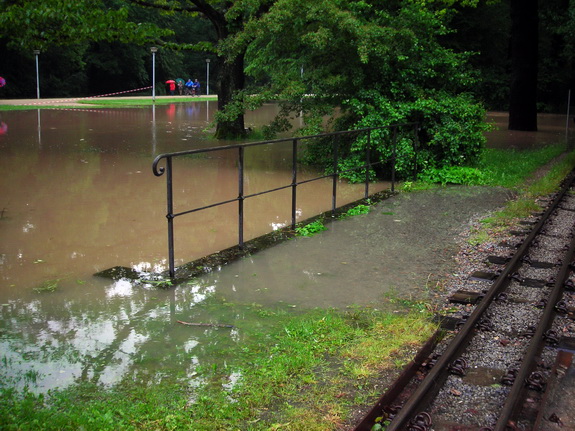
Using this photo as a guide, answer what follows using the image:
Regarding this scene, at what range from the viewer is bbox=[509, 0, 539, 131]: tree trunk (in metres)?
25.5

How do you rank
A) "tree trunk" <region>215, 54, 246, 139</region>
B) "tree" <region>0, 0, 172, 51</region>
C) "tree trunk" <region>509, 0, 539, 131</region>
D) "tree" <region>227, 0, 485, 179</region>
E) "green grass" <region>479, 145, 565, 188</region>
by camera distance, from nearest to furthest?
"tree" <region>227, 0, 485, 179</region> → "green grass" <region>479, 145, 565, 188</region> → "tree" <region>0, 0, 172, 51</region> → "tree trunk" <region>215, 54, 246, 139</region> → "tree trunk" <region>509, 0, 539, 131</region>

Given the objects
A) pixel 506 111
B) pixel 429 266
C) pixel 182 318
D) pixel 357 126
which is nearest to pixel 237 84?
pixel 357 126

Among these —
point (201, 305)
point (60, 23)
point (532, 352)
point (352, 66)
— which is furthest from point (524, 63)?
point (532, 352)

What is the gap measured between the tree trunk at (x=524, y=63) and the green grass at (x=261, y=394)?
2294cm

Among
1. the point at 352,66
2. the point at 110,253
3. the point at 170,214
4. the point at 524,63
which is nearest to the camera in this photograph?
the point at 170,214

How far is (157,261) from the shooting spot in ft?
26.7

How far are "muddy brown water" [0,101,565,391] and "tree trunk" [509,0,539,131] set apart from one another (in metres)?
14.6

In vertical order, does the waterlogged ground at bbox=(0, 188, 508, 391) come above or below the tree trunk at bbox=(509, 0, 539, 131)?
below

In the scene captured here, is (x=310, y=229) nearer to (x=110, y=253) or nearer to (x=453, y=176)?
(x=110, y=253)

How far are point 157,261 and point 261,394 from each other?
4051mm

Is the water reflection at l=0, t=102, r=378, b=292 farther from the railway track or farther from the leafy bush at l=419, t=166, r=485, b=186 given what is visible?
the railway track

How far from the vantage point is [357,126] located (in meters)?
13.7

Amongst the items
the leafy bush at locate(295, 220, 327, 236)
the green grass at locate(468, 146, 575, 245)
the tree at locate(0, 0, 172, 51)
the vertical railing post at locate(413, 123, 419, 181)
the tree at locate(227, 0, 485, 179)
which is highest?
the tree at locate(0, 0, 172, 51)

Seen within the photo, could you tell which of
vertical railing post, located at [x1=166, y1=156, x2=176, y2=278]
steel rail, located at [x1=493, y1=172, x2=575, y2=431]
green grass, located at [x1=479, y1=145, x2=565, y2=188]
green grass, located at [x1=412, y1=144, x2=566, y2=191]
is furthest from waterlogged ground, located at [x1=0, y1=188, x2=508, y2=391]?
green grass, located at [x1=479, y1=145, x2=565, y2=188]
